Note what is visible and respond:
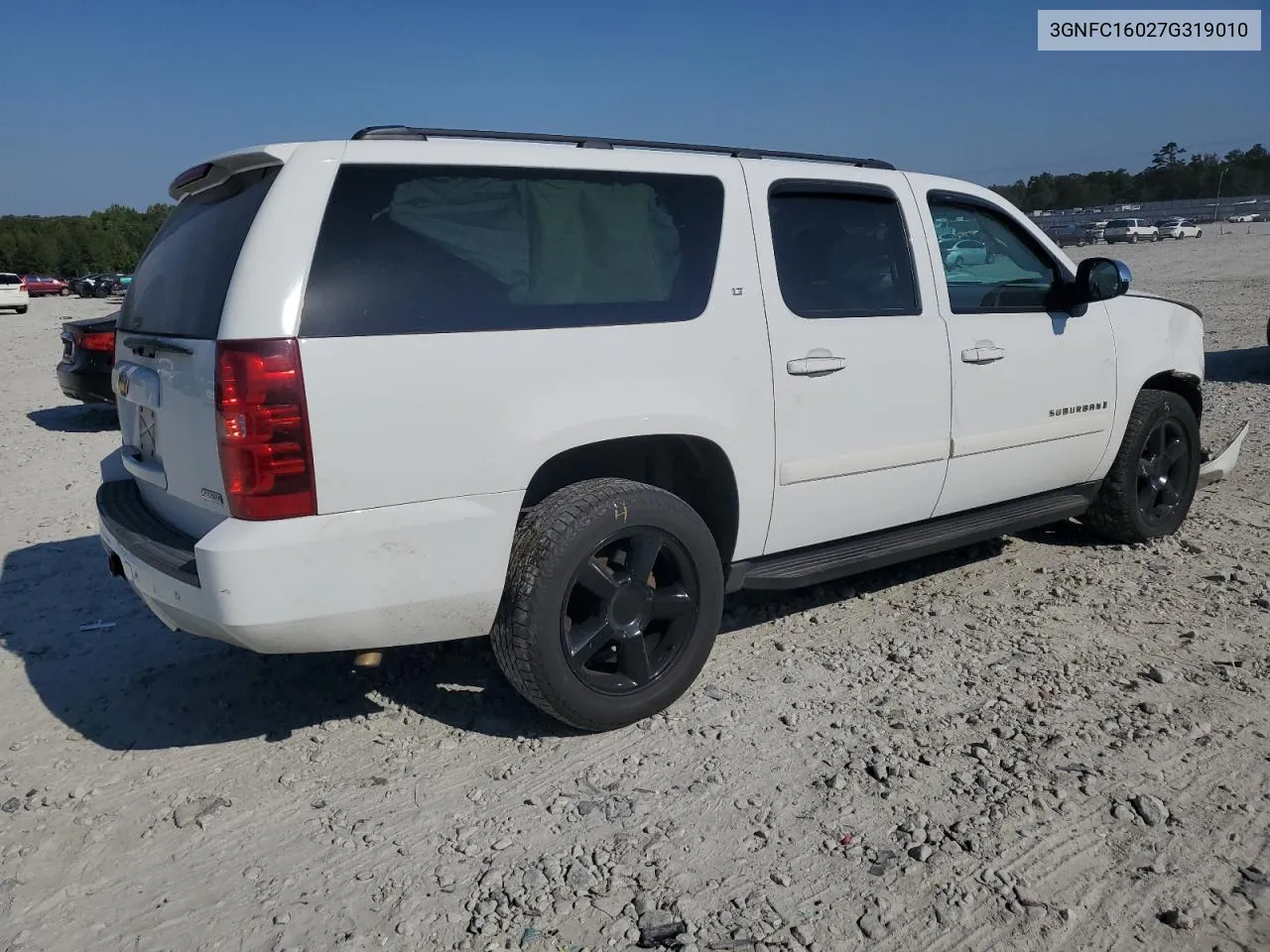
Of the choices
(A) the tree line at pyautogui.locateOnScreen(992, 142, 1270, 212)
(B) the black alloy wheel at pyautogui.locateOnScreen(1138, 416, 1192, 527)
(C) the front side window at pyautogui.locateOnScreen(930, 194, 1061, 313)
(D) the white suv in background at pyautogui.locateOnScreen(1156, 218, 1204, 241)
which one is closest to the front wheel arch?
(B) the black alloy wheel at pyautogui.locateOnScreen(1138, 416, 1192, 527)

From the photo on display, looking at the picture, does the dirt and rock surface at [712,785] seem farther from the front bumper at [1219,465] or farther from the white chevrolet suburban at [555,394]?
the front bumper at [1219,465]

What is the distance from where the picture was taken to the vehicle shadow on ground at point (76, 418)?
33.2ft

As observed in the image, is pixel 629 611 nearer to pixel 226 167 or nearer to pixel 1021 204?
pixel 226 167

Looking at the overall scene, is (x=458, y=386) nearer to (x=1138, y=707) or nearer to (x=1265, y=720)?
(x=1138, y=707)

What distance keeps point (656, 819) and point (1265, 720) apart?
6.92 ft

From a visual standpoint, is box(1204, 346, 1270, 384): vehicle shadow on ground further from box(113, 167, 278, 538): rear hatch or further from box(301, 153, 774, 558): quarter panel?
box(113, 167, 278, 538): rear hatch

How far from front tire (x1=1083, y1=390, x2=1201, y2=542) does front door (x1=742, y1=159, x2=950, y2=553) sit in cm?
146

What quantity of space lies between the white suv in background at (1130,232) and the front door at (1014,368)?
2032 inches

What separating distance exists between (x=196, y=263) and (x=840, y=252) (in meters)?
2.35

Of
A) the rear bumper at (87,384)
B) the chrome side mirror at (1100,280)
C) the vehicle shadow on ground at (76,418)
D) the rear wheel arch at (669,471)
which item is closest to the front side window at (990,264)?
the chrome side mirror at (1100,280)

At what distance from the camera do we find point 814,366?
365cm

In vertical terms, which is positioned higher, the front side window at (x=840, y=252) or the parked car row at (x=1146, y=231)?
the parked car row at (x=1146, y=231)

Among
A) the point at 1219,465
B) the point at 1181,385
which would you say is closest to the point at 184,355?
the point at 1181,385

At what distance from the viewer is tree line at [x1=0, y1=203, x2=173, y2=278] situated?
6625cm
